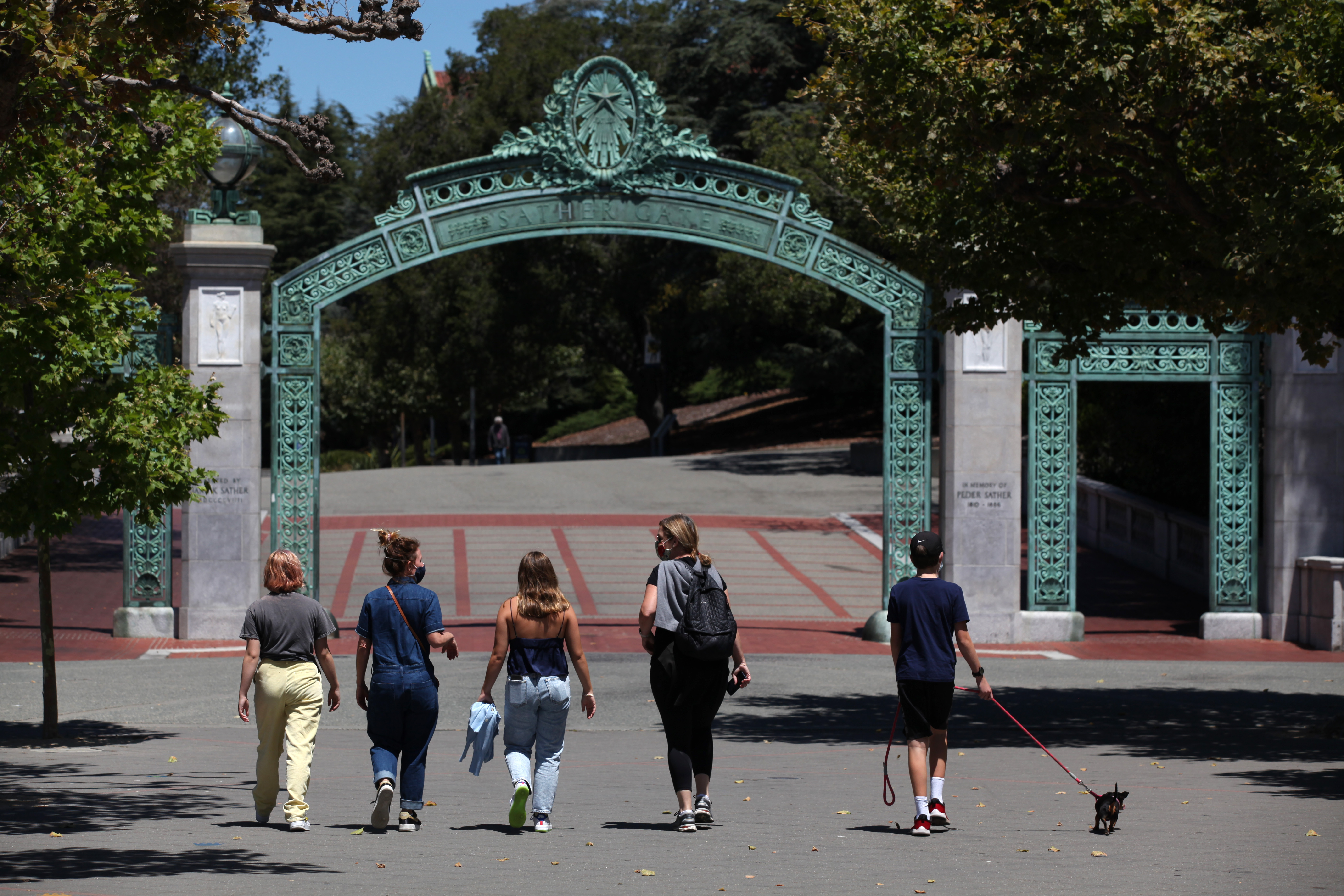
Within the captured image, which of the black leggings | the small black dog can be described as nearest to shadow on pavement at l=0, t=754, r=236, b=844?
the black leggings

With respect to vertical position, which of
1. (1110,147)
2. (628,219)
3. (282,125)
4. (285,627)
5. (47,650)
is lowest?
(47,650)

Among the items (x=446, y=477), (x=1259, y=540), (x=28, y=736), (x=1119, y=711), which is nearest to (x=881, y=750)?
(x=1119, y=711)

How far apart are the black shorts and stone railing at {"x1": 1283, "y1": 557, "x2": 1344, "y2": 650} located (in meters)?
9.80

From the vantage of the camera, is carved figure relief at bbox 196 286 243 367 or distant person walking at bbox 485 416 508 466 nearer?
carved figure relief at bbox 196 286 243 367

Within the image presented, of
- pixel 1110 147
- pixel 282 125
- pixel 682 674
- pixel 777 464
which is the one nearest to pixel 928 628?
pixel 682 674

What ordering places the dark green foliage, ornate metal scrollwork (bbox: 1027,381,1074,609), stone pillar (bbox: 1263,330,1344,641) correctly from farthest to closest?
the dark green foliage
stone pillar (bbox: 1263,330,1344,641)
ornate metal scrollwork (bbox: 1027,381,1074,609)

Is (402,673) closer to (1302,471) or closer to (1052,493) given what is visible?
(1052,493)

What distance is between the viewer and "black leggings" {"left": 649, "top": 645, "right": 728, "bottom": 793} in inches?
294

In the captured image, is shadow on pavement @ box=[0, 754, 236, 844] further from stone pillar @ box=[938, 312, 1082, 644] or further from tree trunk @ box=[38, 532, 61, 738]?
stone pillar @ box=[938, 312, 1082, 644]

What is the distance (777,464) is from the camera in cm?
3616

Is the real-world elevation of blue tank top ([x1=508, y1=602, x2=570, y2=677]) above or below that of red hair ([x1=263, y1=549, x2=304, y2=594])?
below

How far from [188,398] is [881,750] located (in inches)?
206

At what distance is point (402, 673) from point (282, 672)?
2.03ft

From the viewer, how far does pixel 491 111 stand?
142 feet
